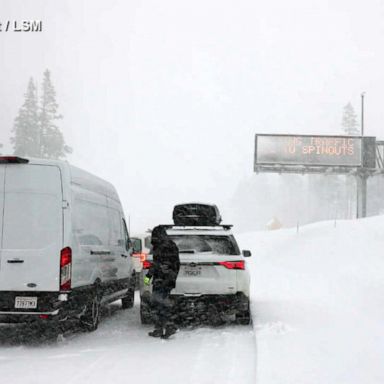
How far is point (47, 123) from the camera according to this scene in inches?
2586

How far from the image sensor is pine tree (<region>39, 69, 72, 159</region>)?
64.8m

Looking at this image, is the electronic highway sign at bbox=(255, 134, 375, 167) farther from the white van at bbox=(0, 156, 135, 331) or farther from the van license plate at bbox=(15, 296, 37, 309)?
the van license plate at bbox=(15, 296, 37, 309)

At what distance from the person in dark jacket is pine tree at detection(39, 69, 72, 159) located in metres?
57.3

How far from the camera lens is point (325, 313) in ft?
36.8

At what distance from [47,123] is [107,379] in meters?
62.2

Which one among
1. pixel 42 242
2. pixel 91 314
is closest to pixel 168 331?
pixel 91 314

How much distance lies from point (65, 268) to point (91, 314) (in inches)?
71.7

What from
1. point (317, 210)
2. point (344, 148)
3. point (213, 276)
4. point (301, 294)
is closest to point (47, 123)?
point (344, 148)

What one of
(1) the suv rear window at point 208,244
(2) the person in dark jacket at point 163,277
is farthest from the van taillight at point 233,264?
(2) the person in dark jacket at point 163,277

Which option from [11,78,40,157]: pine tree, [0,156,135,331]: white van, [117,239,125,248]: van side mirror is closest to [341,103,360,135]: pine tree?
[11,78,40,157]: pine tree

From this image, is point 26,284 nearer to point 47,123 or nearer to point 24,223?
point 24,223

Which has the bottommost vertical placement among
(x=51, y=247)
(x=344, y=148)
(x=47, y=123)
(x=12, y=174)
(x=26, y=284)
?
(x=26, y=284)

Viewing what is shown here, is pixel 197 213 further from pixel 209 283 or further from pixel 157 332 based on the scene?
pixel 157 332

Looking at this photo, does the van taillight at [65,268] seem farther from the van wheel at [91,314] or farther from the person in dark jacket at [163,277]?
the person in dark jacket at [163,277]
